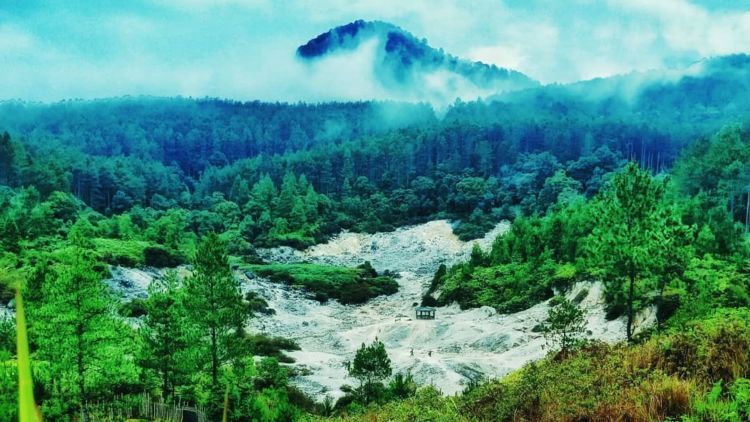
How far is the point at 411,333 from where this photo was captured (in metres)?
43.1

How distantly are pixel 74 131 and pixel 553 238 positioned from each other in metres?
175

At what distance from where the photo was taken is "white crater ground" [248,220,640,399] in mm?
31881

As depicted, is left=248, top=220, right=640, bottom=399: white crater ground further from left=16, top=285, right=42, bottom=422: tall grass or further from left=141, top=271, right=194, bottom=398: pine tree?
left=16, top=285, right=42, bottom=422: tall grass

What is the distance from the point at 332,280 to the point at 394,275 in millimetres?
10698

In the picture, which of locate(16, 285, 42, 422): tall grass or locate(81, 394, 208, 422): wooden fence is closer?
locate(16, 285, 42, 422): tall grass

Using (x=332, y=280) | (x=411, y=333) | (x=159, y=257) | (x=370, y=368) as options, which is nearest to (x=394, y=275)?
(x=332, y=280)

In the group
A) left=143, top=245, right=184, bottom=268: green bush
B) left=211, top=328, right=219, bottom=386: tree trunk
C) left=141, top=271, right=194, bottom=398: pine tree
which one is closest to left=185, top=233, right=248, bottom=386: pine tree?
left=211, top=328, right=219, bottom=386: tree trunk

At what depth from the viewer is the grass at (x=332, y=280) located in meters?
63.2

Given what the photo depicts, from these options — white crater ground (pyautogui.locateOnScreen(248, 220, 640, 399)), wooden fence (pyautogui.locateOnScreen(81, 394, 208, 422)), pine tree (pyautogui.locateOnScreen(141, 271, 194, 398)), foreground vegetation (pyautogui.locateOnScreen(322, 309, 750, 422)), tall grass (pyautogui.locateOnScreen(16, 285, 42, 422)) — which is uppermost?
tall grass (pyautogui.locateOnScreen(16, 285, 42, 422))

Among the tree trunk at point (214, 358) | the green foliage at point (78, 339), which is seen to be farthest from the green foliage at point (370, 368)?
the green foliage at point (78, 339)

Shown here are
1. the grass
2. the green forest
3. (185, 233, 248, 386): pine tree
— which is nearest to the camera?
the green forest

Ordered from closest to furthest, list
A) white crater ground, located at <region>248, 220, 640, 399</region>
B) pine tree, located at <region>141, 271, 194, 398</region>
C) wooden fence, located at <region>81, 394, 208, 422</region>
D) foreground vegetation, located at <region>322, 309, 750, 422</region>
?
foreground vegetation, located at <region>322, 309, 750, 422</region> < wooden fence, located at <region>81, 394, 208, 422</region> < pine tree, located at <region>141, 271, 194, 398</region> < white crater ground, located at <region>248, 220, 640, 399</region>

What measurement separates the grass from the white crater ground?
1553 millimetres

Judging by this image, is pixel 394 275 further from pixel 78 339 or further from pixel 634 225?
pixel 78 339
